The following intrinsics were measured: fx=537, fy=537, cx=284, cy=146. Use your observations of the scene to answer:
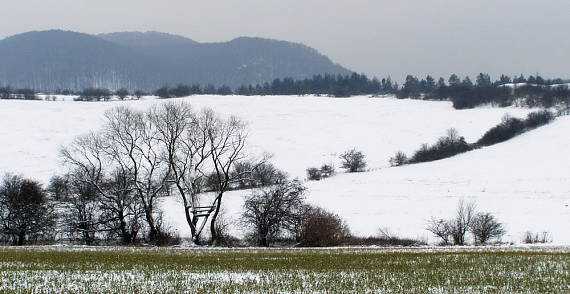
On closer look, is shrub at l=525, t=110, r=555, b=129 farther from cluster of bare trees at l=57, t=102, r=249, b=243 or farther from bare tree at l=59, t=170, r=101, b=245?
bare tree at l=59, t=170, r=101, b=245

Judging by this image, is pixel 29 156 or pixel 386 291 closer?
pixel 386 291

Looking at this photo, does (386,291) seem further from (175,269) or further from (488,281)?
(175,269)

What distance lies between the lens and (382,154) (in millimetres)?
120625

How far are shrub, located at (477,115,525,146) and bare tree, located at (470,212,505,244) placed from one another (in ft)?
263

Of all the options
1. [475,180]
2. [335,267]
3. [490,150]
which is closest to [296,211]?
[335,267]

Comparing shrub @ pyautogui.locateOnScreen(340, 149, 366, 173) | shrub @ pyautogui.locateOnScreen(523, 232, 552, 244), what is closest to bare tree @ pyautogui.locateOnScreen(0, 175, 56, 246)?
shrub @ pyautogui.locateOnScreen(523, 232, 552, 244)

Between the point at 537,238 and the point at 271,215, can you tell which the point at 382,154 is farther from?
the point at 271,215

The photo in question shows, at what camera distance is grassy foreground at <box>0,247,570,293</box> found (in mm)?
15273

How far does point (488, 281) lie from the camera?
16828 millimetres

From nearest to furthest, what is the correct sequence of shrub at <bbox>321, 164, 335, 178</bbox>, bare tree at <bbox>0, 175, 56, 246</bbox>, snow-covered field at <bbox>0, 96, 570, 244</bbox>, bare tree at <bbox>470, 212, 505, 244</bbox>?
bare tree at <bbox>0, 175, 56, 246</bbox>
bare tree at <bbox>470, 212, 505, 244</bbox>
snow-covered field at <bbox>0, 96, 570, 244</bbox>
shrub at <bbox>321, 164, 335, 178</bbox>

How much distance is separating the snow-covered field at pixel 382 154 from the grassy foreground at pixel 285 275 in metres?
29.2

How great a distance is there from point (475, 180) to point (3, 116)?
112 meters

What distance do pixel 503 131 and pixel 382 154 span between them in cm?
3094

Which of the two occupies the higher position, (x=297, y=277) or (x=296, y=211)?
(x=297, y=277)
